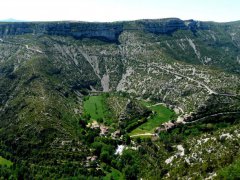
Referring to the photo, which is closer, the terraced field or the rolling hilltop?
the rolling hilltop

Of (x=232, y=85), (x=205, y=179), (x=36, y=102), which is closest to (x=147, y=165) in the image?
(x=205, y=179)

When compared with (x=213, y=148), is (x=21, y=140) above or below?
below

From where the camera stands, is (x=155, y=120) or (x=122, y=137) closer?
(x=122, y=137)

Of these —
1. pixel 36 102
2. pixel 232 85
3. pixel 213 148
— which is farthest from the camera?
pixel 232 85

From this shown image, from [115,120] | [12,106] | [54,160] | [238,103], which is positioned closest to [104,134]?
[115,120]

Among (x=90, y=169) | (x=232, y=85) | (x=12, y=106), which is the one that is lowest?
(x=90, y=169)

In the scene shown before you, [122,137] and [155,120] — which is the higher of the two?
[155,120]

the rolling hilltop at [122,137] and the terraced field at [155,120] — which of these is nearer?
the rolling hilltop at [122,137]

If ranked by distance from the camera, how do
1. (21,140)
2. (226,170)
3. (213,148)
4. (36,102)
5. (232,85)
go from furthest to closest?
(232,85) < (36,102) < (21,140) < (213,148) < (226,170)

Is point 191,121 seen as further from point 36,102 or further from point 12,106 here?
point 12,106

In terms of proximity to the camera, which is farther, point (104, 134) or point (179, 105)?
point (179, 105)
